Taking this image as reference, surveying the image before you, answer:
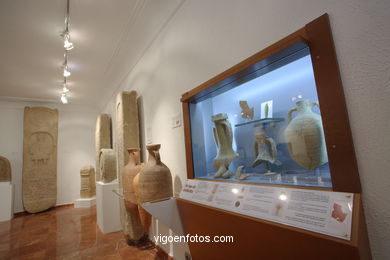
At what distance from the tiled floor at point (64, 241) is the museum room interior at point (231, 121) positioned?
0.03m

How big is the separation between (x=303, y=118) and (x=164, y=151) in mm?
1736

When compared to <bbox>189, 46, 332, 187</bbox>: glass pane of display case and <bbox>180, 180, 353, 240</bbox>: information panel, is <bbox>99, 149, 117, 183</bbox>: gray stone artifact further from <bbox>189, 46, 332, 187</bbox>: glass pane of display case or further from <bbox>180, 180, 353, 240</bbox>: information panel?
<bbox>180, 180, 353, 240</bbox>: information panel

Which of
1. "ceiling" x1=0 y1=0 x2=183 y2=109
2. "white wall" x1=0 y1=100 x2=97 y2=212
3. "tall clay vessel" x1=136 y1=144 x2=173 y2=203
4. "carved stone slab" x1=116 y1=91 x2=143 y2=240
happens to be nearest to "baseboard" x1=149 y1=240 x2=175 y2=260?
"carved stone slab" x1=116 y1=91 x2=143 y2=240

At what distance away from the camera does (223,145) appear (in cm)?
142

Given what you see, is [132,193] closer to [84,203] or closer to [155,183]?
[155,183]

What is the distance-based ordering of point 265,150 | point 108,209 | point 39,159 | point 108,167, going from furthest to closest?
point 39,159, point 108,167, point 108,209, point 265,150

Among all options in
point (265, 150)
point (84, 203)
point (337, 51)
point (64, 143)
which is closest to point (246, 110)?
point (265, 150)

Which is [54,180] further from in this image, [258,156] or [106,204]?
[258,156]

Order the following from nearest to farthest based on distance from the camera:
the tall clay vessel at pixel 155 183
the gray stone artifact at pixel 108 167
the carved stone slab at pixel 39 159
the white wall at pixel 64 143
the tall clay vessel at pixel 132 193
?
the tall clay vessel at pixel 155 183, the tall clay vessel at pixel 132 193, the gray stone artifact at pixel 108 167, the carved stone slab at pixel 39 159, the white wall at pixel 64 143

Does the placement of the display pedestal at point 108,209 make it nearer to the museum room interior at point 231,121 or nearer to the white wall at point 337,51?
the museum room interior at point 231,121

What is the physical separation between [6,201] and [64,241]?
2.85 m

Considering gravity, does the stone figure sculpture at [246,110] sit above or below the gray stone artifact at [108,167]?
above

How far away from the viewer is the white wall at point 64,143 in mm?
5121

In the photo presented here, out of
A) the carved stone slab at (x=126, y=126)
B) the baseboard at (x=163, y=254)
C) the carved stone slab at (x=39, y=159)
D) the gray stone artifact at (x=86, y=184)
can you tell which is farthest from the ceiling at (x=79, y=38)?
the baseboard at (x=163, y=254)
